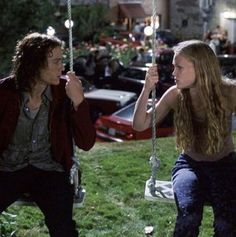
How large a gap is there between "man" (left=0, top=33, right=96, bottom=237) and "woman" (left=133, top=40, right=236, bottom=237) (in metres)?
0.46

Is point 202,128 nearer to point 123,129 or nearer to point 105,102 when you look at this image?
point 123,129

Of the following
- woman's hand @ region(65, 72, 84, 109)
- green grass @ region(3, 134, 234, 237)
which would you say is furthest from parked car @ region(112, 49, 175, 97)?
woman's hand @ region(65, 72, 84, 109)

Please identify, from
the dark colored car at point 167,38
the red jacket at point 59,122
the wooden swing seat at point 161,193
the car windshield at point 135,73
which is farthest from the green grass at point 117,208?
the dark colored car at point 167,38

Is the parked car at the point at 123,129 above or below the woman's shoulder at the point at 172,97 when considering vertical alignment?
below

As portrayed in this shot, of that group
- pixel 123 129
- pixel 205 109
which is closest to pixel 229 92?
pixel 205 109

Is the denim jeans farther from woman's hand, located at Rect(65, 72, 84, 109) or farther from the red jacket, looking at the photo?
woman's hand, located at Rect(65, 72, 84, 109)

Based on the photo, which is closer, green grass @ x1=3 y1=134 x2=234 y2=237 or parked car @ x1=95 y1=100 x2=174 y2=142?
green grass @ x1=3 y1=134 x2=234 y2=237

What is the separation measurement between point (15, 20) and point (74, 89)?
15.0 feet

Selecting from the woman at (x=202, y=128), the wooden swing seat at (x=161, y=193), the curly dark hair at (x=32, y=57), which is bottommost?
the wooden swing seat at (x=161, y=193)

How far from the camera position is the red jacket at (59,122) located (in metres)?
3.66

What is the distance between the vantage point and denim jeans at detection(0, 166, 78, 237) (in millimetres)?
3521

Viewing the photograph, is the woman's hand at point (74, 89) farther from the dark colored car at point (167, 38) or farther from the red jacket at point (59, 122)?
the dark colored car at point (167, 38)

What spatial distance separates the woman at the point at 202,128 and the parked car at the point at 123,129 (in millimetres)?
7286

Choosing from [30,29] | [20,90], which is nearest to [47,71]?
[20,90]
